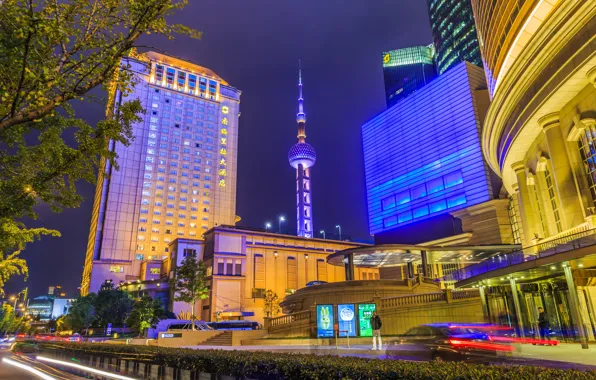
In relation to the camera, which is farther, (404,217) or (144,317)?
(404,217)

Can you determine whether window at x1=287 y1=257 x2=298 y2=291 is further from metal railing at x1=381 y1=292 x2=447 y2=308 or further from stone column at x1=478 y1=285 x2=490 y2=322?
stone column at x1=478 y1=285 x2=490 y2=322

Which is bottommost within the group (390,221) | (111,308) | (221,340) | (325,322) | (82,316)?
(221,340)

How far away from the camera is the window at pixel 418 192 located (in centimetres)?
7945

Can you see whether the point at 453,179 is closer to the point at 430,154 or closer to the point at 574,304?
the point at 430,154

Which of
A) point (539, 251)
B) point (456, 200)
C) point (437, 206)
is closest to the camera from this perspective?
point (539, 251)

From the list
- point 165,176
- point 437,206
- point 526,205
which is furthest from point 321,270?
point 526,205

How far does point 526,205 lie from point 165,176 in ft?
383

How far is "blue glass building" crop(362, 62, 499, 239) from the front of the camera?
7025 cm

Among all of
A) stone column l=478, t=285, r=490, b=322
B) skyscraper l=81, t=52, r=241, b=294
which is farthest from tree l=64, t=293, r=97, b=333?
stone column l=478, t=285, r=490, b=322

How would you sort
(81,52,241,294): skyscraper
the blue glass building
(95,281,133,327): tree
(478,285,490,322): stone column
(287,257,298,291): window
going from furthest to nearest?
1. (81,52,241,294): skyscraper
2. (287,257,298,291): window
3. (95,281,133,327): tree
4. the blue glass building
5. (478,285,490,322): stone column

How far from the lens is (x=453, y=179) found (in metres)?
72.7

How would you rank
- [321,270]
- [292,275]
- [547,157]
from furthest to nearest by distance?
[321,270], [292,275], [547,157]

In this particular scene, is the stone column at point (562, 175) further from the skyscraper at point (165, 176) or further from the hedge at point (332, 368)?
the skyscraper at point (165, 176)

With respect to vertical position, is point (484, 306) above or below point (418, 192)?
below
